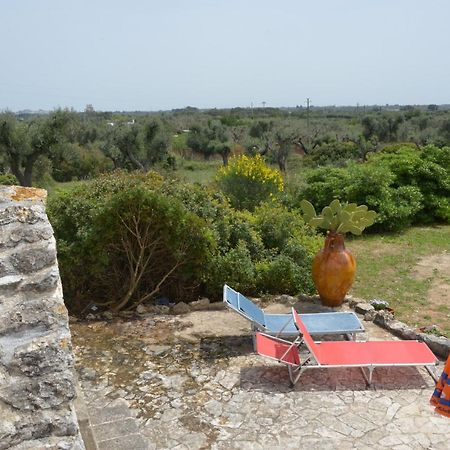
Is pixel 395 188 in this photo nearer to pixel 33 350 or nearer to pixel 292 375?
pixel 292 375

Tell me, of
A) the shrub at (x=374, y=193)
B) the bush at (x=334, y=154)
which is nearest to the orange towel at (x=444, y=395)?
the shrub at (x=374, y=193)

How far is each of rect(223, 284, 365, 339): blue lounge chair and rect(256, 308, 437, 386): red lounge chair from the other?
14.8 inches

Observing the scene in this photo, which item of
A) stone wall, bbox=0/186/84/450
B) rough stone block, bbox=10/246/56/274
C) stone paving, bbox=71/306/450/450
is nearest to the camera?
stone wall, bbox=0/186/84/450

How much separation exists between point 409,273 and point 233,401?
245 inches

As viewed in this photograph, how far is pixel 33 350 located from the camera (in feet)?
7.04

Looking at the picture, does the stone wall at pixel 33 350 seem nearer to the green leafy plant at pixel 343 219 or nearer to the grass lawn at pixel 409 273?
the green leafy plant at pixel 343 219

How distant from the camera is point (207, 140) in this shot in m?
41.9

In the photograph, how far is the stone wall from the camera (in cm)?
201

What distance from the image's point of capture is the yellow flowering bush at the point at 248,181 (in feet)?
41.7

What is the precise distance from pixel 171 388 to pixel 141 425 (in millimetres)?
678

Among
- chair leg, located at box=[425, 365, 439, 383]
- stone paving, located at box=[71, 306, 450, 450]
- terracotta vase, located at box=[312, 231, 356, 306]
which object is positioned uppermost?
terracotta vase, located at box=[312, 231, 356, 306]

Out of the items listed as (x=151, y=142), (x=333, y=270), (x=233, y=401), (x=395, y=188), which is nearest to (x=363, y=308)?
(x=333, y=270)

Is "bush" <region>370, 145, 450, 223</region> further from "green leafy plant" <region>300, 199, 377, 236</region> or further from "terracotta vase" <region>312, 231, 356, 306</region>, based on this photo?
"terracotta vase" <region>312, 231, 356, 306</region>

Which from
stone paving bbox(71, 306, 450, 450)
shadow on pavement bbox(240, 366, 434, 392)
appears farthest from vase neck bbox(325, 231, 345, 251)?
shadow on pavement bbox(240, 366, 434, 392)
